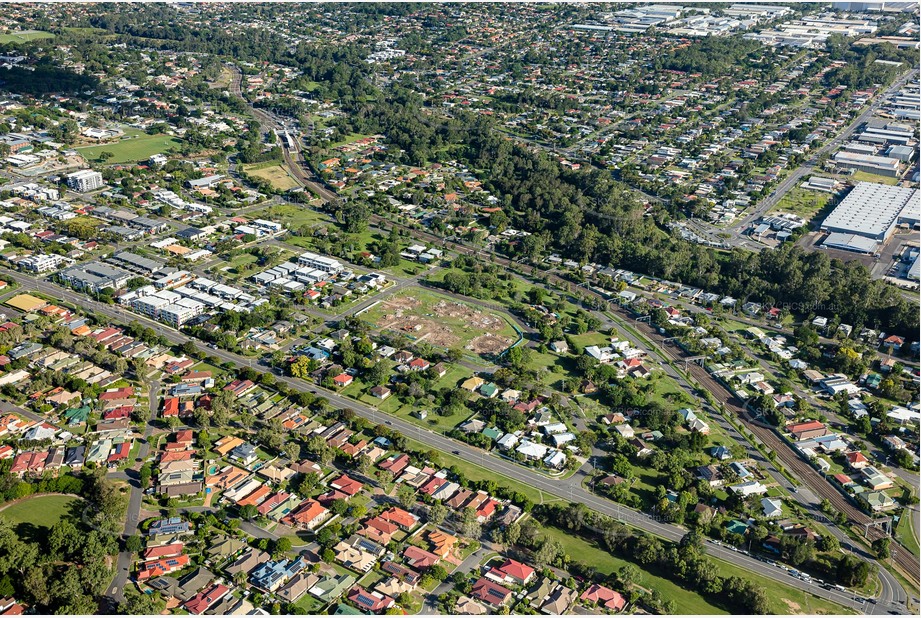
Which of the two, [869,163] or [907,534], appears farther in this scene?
[869,163]

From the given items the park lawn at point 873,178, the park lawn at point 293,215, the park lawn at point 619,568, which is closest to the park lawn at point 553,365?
the park lawn at point 619,568

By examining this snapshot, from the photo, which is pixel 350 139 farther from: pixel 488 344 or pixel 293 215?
pixel 488 344

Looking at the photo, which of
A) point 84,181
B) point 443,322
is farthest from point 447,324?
point 84,181

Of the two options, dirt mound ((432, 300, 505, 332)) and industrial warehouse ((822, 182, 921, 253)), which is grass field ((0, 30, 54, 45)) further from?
industrial warehouse ((822, 182, 921, 253))

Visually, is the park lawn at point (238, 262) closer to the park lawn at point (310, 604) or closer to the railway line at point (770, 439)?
the railway line at point (770, 439)

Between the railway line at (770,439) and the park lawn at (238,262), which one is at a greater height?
the railway line at (770,439)

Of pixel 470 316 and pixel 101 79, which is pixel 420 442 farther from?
pixel 101 79

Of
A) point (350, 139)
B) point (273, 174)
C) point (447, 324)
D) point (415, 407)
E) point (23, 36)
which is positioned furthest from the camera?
point (23, 36)
